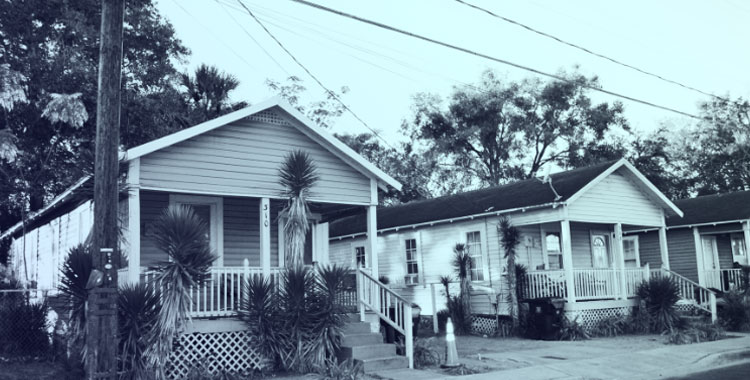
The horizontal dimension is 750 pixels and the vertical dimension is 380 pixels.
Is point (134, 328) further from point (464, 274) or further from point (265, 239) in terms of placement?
point (464, 274)

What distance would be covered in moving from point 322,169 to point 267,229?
2.10 m

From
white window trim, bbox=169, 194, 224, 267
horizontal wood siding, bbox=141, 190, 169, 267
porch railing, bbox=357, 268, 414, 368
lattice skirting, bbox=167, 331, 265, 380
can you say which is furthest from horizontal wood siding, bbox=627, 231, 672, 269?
horizontal wood siding, bbox=141, 190, 169, 267

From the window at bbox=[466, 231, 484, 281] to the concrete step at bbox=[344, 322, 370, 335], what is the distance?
961 cm

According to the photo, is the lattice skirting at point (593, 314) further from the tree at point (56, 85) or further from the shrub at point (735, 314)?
the tree at point (56, 85)

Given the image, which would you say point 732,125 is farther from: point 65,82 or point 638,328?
point 65,82

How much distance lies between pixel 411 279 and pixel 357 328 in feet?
38.6

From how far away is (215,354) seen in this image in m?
13.4

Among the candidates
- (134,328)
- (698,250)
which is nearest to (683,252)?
(698,250)

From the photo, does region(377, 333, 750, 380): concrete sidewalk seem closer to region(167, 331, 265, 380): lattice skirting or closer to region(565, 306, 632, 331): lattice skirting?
region(167, 331, 265, 380): lattice skirting

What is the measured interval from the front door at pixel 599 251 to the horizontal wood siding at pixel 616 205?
243 cm

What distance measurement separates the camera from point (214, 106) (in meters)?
24.2

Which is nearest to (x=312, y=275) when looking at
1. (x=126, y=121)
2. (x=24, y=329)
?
(x=24, y=329)

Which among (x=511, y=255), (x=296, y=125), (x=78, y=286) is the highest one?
(x=296, y=125)

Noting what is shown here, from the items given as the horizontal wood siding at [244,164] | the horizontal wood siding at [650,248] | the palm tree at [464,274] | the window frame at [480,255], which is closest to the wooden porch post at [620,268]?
the window frame at [480,255]
